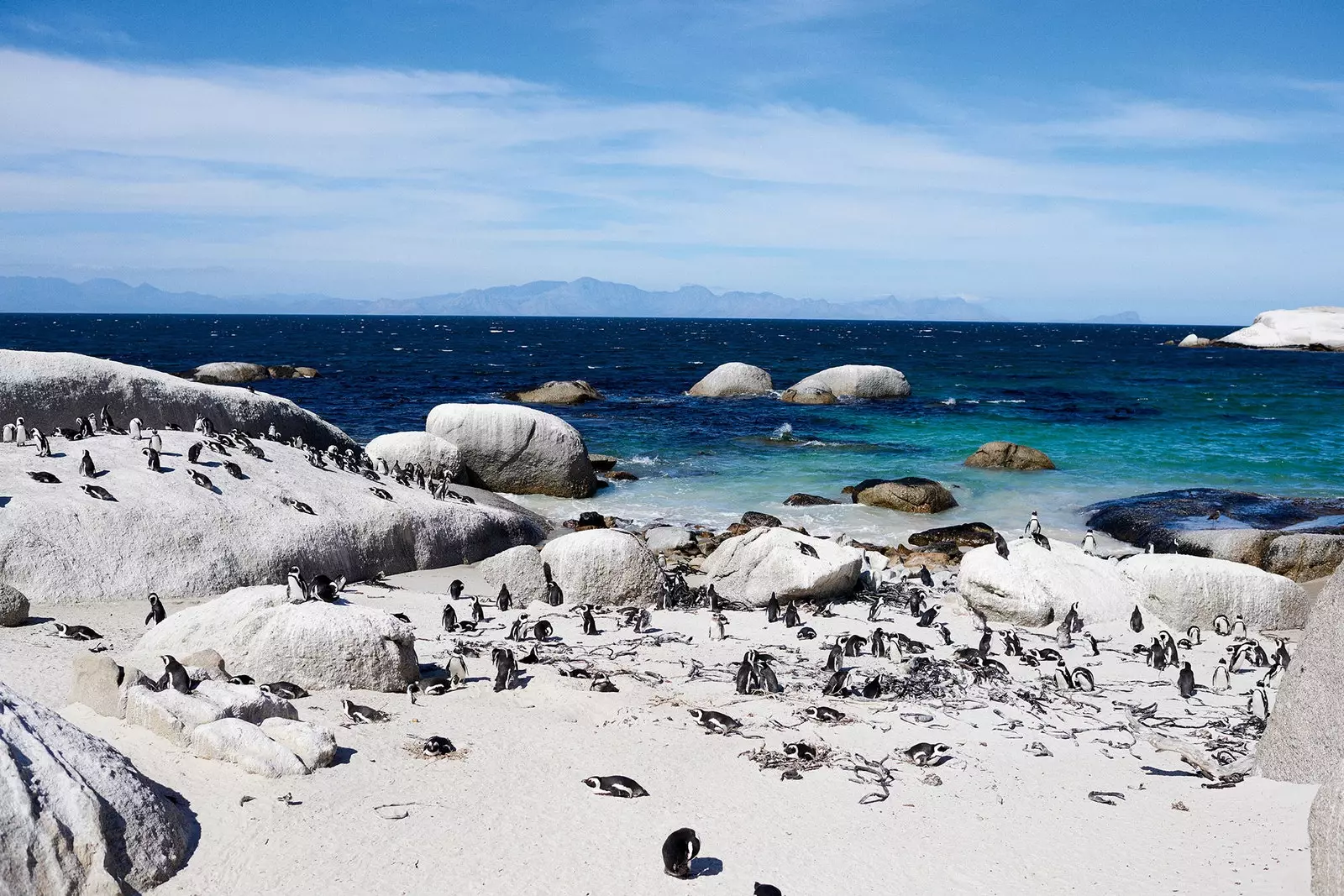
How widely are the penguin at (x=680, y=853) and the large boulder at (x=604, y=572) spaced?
7544 millimetres

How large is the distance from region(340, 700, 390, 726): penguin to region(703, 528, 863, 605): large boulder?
714 cm

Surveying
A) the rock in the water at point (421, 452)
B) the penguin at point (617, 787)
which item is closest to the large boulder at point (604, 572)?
the penguin at point (617, 787)

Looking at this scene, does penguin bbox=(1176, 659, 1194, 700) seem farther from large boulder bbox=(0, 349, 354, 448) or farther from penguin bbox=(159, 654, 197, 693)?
large boulder bbox=(0, 349, 354, 448)

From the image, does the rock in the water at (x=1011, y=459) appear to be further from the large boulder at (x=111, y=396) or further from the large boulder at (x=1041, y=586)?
the large boulder at (x=111, y=396)

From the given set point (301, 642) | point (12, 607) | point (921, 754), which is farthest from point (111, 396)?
point (921, 754)

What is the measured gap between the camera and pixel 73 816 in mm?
5348

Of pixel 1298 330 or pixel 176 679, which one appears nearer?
pixel 176 679

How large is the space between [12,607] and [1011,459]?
2508 cm

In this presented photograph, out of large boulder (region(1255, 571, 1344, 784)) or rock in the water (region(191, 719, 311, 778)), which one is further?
large boulder (region(1255, 571, 1344, 784))

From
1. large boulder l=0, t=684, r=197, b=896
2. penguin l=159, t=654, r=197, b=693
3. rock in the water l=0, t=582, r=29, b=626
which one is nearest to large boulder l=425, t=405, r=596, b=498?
rock in the water l=0, t=582, r=29, b=626

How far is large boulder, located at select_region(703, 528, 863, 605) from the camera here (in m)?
14.6

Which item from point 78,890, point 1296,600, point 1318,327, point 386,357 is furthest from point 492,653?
point 1318,327

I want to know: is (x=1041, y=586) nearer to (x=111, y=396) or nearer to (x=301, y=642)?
(x=301, y=642)

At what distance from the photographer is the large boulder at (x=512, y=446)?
2242 centimetres
